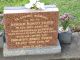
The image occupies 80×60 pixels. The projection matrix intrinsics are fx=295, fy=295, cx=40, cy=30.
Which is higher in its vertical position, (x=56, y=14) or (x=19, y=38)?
(x=56, y=14)

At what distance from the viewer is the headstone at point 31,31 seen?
4.43 meters

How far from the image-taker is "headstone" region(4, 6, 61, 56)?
443 cm

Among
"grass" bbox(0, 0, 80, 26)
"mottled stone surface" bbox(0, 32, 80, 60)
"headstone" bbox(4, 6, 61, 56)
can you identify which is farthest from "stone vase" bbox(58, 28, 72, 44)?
"grass" bbox(0, 0, 80, 26)

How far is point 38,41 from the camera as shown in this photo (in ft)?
15.0

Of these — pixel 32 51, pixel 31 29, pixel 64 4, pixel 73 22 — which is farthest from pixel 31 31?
pixel 64 4

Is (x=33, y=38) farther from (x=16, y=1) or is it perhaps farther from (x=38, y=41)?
(x=16, y=1)

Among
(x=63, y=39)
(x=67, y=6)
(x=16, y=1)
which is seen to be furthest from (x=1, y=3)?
(x=63, y=39)

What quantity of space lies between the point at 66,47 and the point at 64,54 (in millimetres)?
224

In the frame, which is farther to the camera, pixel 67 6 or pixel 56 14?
pixel 67 6

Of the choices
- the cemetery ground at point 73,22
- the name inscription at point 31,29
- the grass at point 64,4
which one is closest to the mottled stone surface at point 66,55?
the cemetery ground at point 73,22

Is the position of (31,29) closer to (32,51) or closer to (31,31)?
(31,31)

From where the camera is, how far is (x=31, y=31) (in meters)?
4.51

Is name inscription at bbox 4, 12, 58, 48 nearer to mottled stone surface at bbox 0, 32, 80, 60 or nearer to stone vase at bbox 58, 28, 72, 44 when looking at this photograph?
mottled stone surface at bbox 0, 32, 80, 60

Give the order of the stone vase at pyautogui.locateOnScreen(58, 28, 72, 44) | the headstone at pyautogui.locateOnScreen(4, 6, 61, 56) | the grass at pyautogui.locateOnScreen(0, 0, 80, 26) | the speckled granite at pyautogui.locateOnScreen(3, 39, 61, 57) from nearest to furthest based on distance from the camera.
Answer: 1. the headstone at pyautogui.locateOnScreen(4, 6, 61, 56)
2. the speckled granite at pyautogui.locateOnScreen(3, 39, 61, 57)
3. the stone vase at pyautogui.locateOnScreen(58, 28, 72, 44)
4. the grass at pyautogui.locateOnScreen(0, 0, 80, 26)
